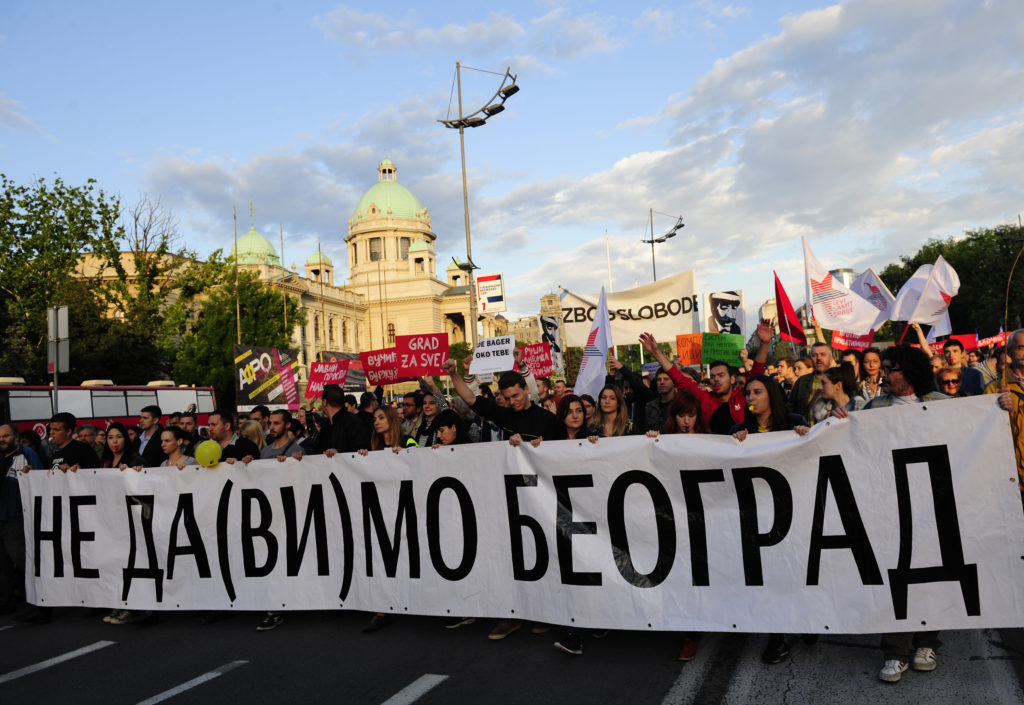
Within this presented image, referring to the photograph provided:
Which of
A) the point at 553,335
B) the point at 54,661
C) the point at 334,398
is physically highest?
the point at 553,335

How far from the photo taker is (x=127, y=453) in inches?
294

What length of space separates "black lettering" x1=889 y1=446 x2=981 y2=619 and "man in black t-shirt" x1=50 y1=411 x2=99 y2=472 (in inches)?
254

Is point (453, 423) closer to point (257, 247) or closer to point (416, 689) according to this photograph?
point (416, 689)

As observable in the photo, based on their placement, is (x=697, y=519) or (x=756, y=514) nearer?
(x=756, y=514)

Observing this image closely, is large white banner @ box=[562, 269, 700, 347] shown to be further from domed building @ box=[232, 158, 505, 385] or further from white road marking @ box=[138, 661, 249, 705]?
domed building @ box=[232, 158, 505, 385]

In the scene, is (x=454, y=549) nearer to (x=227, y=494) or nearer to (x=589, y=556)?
(x=589, y=556)

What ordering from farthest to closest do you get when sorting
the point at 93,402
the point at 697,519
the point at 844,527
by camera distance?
the point at 93,402
the point at 697,519
the point at 844,527

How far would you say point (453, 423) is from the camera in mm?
6180

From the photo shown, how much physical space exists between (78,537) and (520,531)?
13.4 ft

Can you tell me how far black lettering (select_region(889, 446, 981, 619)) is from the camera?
169 inches

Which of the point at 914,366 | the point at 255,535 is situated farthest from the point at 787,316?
the point at 255,535

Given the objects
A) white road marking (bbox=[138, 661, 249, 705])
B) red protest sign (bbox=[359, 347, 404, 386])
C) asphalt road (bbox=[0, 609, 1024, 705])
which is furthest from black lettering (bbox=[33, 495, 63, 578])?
red protest sign (bbox=[359, 347, 404, 386])

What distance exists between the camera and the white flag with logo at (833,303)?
34.3ft

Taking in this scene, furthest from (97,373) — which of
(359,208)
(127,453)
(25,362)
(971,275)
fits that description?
(359,208)
